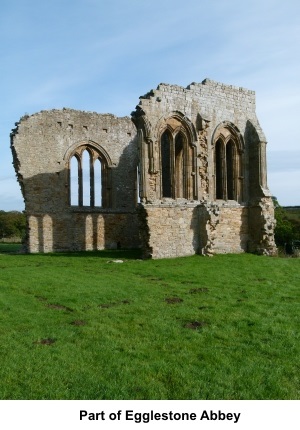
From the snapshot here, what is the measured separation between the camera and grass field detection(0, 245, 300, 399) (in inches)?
201

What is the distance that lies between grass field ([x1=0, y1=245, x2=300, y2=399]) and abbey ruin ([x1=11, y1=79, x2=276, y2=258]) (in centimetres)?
531

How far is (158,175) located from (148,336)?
10982 millimetres

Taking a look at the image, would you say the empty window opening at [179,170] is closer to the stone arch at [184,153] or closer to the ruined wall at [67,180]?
the stone arch at [184,153]

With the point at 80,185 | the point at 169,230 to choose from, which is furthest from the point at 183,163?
the point at 80,185

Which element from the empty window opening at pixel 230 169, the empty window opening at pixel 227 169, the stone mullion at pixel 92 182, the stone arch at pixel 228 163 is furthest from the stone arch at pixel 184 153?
the stone mullion at pixel 92 182

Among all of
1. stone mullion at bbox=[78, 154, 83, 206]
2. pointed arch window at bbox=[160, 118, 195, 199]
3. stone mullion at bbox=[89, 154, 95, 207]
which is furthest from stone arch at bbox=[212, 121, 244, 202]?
stone mullion at bbox=[78, 154, 83, 206]

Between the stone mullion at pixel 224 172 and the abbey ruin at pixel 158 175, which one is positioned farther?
the stone mullion at pixel 224 172

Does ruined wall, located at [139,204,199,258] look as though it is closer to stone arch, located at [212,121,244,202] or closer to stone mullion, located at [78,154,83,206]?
stone arch, located at [212,121,244,202]

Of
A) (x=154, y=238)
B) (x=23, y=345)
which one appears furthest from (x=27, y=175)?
(x=23, y=345)

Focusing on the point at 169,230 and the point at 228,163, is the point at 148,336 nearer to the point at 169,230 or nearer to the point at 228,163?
the point at 169,230

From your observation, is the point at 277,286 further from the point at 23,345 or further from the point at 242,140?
the point at 242,140

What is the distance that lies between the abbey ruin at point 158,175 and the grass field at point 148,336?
531 centimetres

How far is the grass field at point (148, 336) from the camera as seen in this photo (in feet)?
16.8

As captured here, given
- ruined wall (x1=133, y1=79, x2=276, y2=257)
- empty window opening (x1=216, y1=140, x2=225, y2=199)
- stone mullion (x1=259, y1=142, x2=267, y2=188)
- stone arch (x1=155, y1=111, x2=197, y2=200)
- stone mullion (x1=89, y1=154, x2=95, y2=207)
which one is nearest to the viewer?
ruined wall (x1=133, y1=79, x2=276, y2=257)
